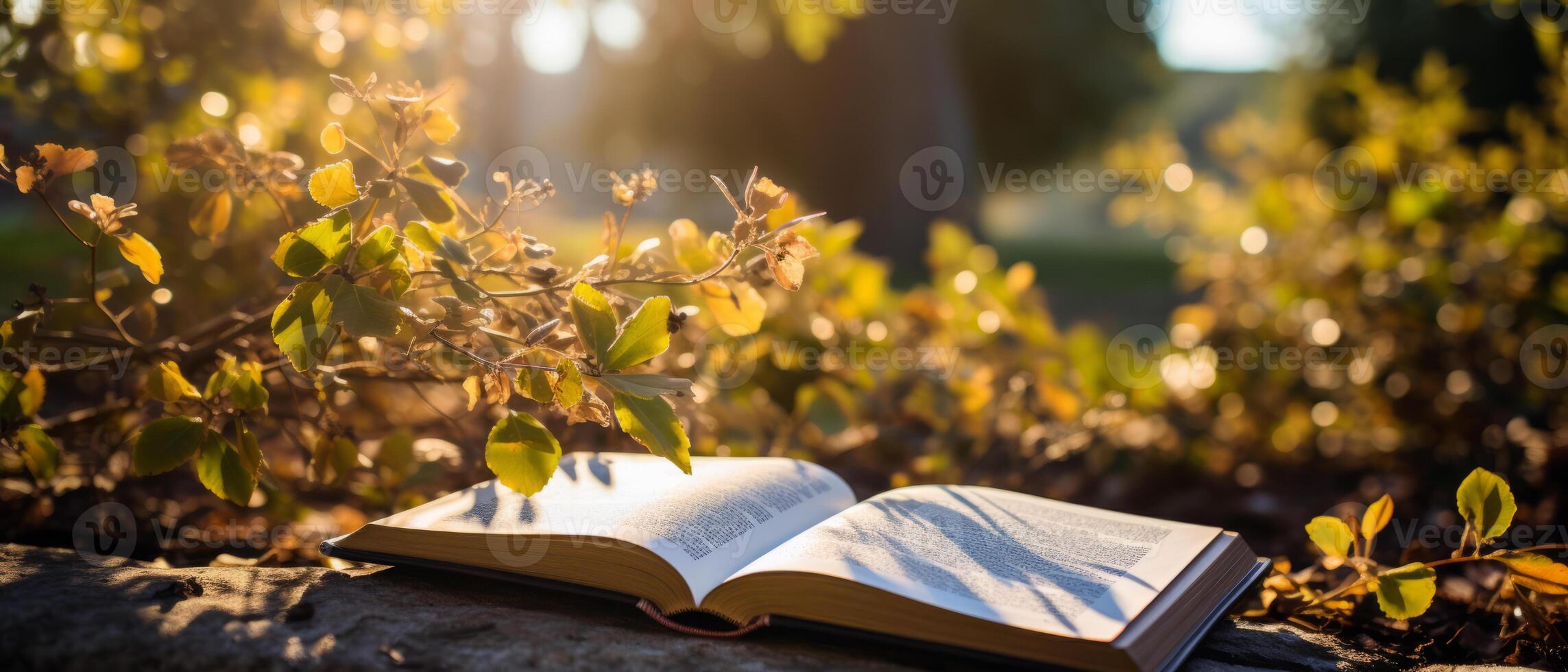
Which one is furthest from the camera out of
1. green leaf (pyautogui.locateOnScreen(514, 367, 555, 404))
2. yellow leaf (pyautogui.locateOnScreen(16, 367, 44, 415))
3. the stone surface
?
yellow leaf (pyautogui.locateOnScreen(16, 367, 44, 415))

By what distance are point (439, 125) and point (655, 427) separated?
1.48 feet

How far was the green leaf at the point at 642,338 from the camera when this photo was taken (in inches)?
31.4

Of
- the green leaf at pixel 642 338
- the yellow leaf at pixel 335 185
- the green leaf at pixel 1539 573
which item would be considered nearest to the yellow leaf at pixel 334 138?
the yellow leaf at pixel 335 185

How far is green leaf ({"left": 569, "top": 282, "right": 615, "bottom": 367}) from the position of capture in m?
0.80

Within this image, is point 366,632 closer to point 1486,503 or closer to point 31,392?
point 31,392

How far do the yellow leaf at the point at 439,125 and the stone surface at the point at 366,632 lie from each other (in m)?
0.49

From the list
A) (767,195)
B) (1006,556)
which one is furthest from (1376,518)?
(767,195)

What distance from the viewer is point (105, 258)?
7.36ft

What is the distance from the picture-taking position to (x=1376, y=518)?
0.95m

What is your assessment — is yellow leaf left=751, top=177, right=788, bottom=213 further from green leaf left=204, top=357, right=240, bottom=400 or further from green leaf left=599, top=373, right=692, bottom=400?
green leaf left=204, top=357, right=240, bottom=400

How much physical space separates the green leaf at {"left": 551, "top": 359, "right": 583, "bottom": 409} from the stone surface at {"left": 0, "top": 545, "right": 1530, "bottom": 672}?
22cm

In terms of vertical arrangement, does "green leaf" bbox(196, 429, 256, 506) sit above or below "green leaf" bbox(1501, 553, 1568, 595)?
above

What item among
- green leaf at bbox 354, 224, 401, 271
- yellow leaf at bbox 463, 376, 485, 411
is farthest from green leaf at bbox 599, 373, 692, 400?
green leaf at bbox 354, 224, 401, 271

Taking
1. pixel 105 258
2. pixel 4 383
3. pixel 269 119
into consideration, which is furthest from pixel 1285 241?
pixel 105 258
